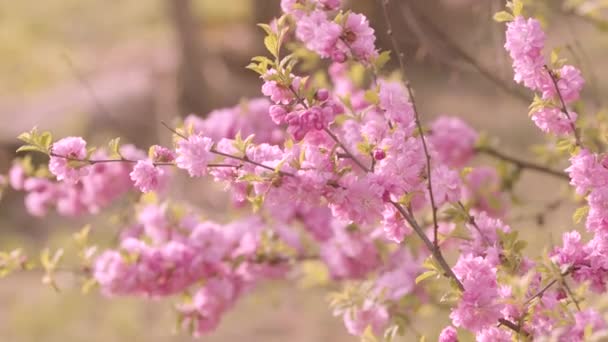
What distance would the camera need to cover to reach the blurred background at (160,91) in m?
4.92

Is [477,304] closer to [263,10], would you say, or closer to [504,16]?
[504,16]

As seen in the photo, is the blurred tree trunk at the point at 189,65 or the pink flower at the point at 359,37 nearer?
the pink flower at the point at 359,37

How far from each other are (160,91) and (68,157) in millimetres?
5869

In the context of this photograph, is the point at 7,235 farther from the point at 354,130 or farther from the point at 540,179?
the point at 354,130

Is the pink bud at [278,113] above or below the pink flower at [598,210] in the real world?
above

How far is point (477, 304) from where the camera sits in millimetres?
1475

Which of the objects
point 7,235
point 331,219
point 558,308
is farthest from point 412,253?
point 7,235

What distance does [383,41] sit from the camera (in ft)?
23.2

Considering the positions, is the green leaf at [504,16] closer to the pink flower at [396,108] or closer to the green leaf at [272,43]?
the pink flower at [396,108]

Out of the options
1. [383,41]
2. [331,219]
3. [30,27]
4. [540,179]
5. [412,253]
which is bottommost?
[412,253]

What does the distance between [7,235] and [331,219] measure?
4283 mm

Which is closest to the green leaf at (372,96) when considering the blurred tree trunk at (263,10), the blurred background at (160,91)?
the blurred background at (160,91)

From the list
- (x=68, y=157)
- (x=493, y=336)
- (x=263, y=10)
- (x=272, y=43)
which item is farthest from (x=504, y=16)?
(x=263, y=10)

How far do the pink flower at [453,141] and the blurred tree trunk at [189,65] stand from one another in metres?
4.59
